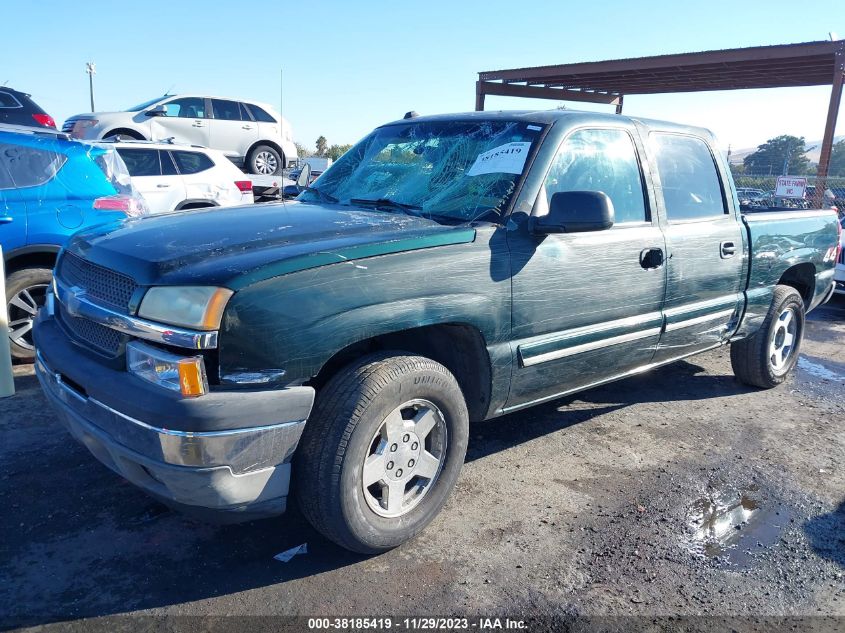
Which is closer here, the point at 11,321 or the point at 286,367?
the point at 286,367

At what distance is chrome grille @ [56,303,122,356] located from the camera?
2658mm

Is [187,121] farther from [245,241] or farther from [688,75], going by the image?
[688,75]

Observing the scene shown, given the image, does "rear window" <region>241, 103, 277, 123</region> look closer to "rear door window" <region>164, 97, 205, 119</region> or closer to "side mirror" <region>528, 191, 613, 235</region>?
"rear door window" <region>164, 97, 205, 119</region>

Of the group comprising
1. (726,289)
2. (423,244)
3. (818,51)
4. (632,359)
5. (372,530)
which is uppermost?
(818,51)

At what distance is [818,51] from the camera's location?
557 inches

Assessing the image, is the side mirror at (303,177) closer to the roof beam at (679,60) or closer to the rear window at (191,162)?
the rear window at (191,162)

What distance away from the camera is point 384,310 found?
2.72 metres

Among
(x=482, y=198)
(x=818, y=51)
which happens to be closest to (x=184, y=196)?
(x=482, y=198)

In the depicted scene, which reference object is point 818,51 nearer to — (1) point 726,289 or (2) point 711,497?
(1) point 726,289

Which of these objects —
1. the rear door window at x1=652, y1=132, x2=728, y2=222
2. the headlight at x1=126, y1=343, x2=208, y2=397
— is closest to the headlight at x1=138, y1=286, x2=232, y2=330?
the headlight at x1=126, y1=343, x2=208, y2=397

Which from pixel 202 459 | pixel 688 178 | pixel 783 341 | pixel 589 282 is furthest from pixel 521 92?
pixel 202 459

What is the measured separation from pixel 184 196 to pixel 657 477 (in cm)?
701

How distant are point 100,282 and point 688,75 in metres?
18.3

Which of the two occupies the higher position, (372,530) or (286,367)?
(286,367)
